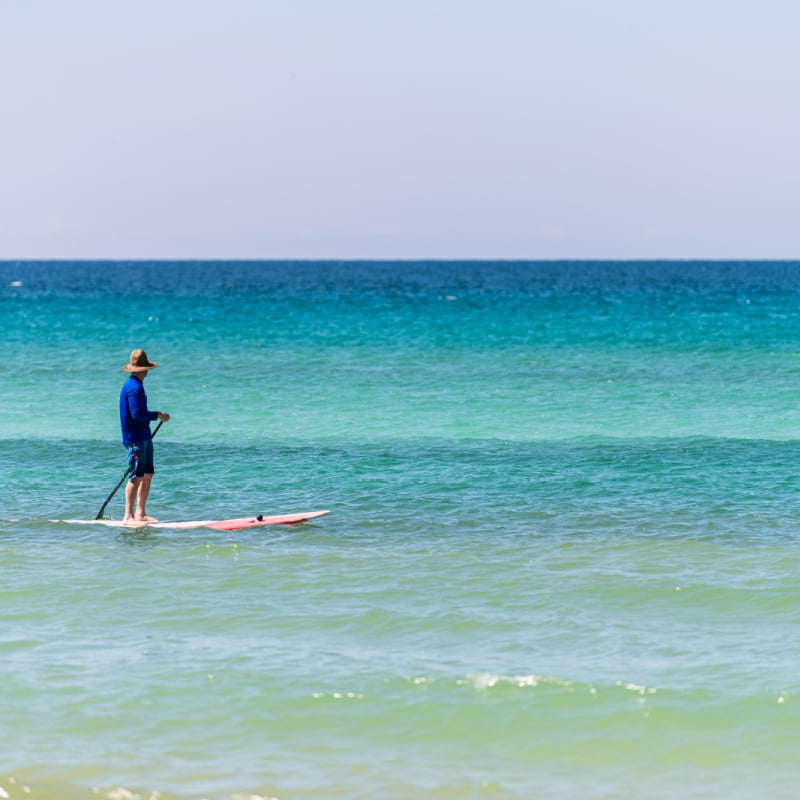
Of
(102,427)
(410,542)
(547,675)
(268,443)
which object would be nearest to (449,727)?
(547,675)

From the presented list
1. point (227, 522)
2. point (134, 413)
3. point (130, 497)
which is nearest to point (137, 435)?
point (134, 413)

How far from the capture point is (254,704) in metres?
8.51

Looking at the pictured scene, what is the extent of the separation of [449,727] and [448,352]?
1184 inches

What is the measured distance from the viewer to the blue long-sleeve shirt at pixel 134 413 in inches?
545

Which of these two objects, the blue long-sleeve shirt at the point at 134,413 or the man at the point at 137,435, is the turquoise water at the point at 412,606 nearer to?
the man at the point at 137,435

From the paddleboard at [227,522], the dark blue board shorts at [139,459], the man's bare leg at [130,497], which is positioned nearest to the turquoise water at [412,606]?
the paddleboard at [227,522]

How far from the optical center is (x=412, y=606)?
34.7ft

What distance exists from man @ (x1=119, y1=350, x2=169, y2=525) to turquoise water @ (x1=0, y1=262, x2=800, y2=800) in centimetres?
60

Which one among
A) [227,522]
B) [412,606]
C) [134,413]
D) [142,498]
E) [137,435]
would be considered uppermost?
[134,413]

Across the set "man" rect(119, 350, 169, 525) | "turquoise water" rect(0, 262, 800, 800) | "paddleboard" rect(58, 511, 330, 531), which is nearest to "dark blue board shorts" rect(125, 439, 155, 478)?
"man" rect(119, 350, 169, 525)

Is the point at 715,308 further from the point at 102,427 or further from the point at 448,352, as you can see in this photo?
the point at 102,427

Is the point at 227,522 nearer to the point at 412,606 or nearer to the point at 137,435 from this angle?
the point at 137,435

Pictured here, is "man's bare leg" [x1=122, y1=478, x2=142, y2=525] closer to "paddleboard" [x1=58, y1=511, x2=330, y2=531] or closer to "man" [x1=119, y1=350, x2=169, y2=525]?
"man" [x1=119, y1=350, x2=169, y2=525]

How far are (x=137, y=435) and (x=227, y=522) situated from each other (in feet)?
5.04
